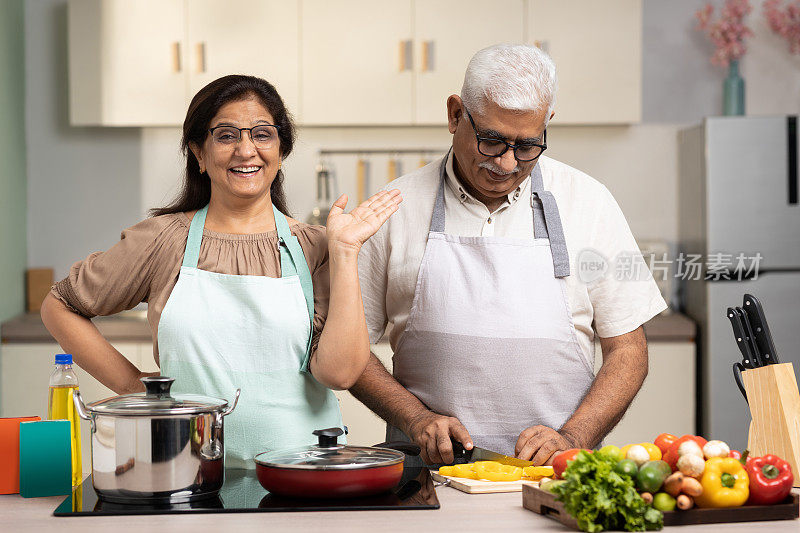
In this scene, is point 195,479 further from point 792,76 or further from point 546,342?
point 792,76

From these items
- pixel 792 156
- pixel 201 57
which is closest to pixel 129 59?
pixel 201 57

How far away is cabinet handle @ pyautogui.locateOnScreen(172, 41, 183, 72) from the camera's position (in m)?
3.62

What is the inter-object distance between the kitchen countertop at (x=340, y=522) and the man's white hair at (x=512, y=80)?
75 cm

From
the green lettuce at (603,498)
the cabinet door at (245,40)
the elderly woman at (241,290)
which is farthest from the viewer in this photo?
the cabinet door at (245,40)

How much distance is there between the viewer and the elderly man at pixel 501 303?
5.86ft

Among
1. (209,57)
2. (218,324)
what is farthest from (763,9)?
(218,324)

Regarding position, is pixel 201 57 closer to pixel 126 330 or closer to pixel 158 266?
pixel 126 330

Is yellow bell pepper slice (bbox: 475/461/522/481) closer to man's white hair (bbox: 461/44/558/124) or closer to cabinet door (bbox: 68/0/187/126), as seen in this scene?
man's white hair (bbox: 461/44/558/124)

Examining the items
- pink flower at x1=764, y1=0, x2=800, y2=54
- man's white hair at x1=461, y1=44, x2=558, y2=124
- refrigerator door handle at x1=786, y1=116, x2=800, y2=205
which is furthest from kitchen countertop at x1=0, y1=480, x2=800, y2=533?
pink flower at x1=764, y1=0, x2=800, y2=54

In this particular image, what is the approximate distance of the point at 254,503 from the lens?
4.26ft

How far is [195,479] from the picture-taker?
51.0 inches

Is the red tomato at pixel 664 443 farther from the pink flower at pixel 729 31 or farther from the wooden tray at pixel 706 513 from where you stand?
the pink flower at pixel 729 31

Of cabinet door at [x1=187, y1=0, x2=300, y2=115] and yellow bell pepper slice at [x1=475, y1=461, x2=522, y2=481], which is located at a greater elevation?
cabinet door at [x1=187, y1=0, x2=300, y2=115]

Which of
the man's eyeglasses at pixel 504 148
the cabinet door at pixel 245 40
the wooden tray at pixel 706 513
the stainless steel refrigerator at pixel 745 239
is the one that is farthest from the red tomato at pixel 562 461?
the cabinet door at pixel 245 40
